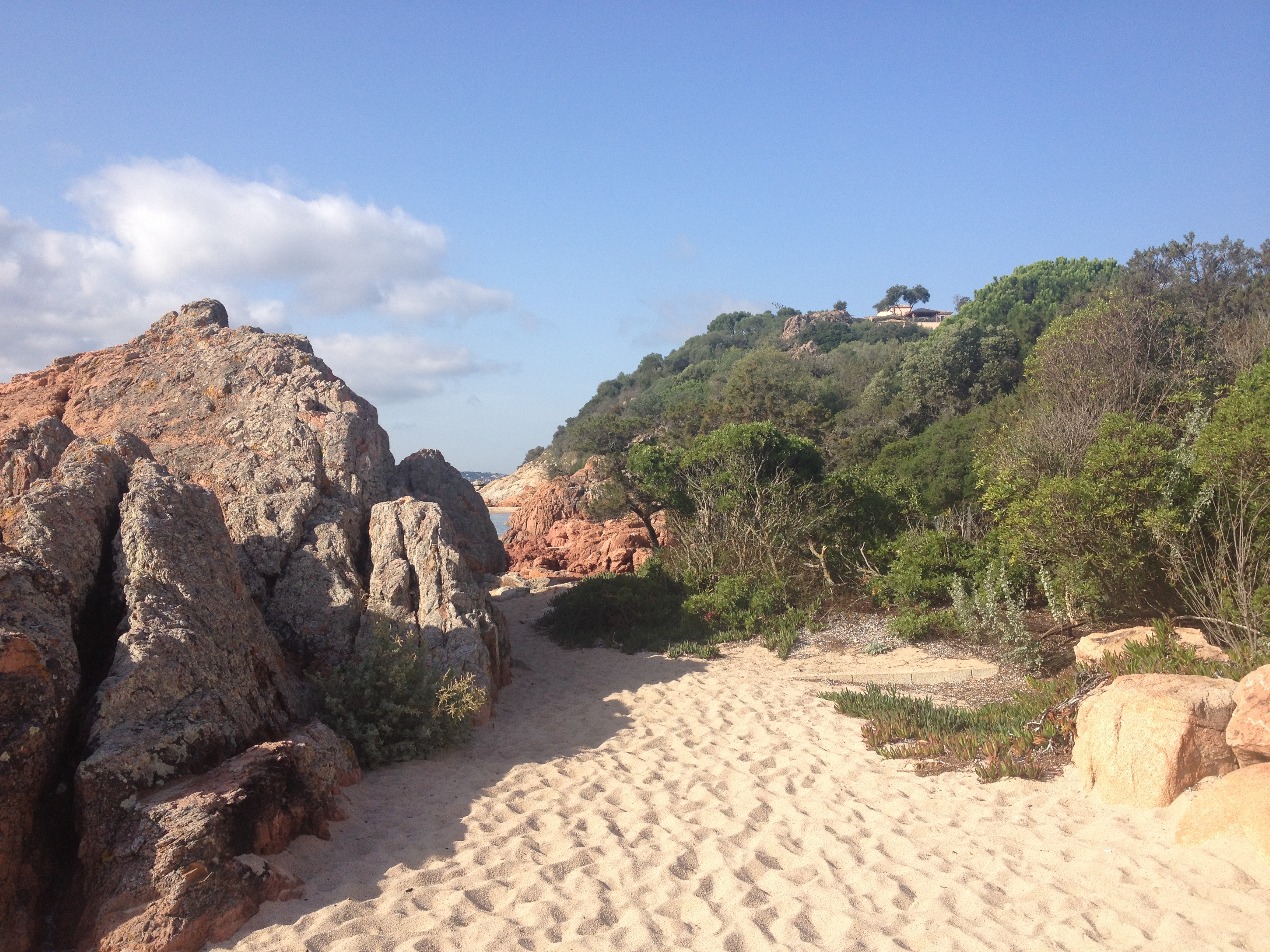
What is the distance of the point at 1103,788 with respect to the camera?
17.5 ft

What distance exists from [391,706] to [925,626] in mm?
6935

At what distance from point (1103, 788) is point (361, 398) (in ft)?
29.2

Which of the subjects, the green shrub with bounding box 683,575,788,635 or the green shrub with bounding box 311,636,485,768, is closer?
the green shrub with bounding box 311,636,485,768

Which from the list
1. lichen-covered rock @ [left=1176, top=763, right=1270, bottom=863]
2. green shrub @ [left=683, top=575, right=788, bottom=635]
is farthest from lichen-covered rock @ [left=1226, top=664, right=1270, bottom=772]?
green shrub @ [left=683, top=575, right=788, bottom=635]

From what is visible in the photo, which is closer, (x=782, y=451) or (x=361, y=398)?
(x=361, y=398)

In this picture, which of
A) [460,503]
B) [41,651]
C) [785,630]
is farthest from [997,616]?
[41,651]

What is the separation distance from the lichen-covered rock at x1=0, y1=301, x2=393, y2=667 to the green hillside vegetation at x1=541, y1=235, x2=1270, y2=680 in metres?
5.57

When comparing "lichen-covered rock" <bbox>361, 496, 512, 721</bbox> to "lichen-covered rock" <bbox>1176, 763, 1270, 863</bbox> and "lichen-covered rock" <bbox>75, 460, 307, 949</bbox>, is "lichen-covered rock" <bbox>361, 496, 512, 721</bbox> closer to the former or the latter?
"lichen-covered rock" <bbox>75, 460, 307, 949</bbox>

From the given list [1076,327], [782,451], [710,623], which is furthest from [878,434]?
[710,623]

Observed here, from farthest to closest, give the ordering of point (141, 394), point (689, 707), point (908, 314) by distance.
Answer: point (908, 314), point (141, 394), point (689, 707)

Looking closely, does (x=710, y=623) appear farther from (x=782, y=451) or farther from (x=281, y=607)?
(x=281, y=607)

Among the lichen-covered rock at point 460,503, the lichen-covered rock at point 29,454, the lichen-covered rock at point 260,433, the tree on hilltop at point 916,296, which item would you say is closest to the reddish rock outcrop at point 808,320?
the tree on hilltop at point 916,296

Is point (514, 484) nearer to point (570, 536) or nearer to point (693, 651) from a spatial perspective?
point (570, 536)

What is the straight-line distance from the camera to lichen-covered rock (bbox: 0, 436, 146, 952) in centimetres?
376
